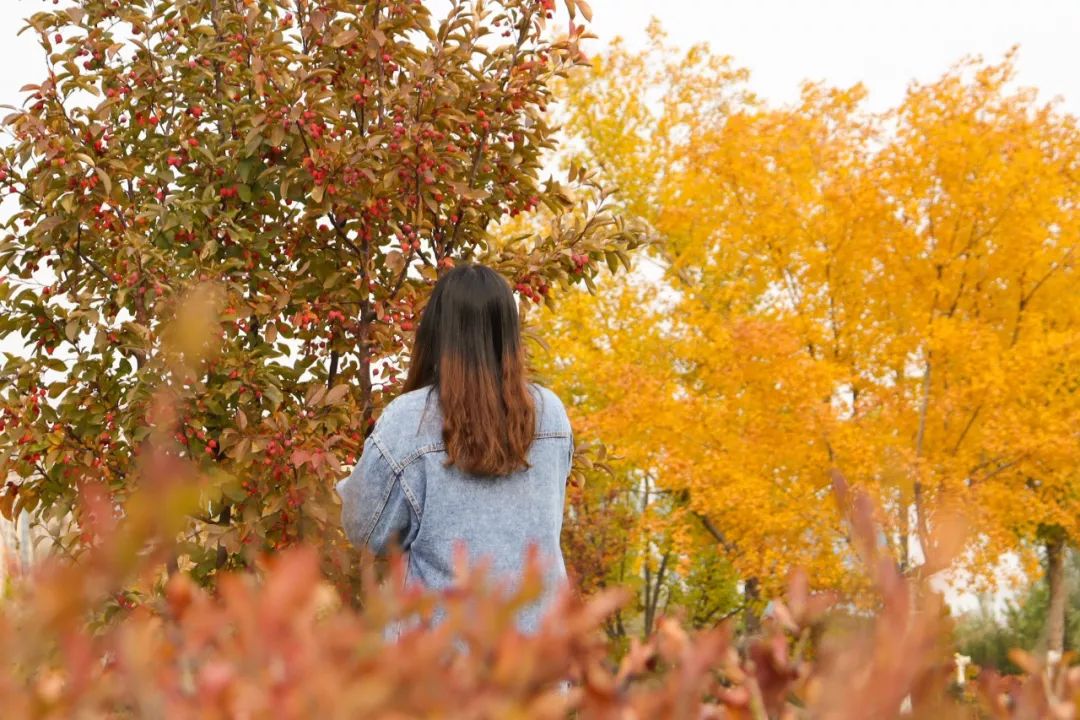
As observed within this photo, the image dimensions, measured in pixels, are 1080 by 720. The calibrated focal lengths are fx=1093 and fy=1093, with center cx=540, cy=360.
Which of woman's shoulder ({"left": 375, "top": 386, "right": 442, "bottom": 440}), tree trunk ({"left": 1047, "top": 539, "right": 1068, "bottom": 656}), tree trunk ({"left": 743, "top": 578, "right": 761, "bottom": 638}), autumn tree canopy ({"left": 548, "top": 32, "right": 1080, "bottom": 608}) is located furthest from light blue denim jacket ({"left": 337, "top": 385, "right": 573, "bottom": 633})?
tree trunk ({"left": 1047, "top": 539, "right": 1068, "bottom": 656})

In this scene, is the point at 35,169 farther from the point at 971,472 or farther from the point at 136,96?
the point at 971,472

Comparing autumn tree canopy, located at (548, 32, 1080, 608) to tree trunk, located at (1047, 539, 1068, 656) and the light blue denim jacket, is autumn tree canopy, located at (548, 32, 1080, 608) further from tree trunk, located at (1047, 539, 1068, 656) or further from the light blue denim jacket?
the light blue denim jacket

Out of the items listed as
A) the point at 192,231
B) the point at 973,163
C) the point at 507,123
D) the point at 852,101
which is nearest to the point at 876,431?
the point at 973,163

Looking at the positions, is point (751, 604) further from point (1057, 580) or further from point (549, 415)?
point (549, 415)

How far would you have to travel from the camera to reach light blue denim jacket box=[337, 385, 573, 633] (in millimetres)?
2484

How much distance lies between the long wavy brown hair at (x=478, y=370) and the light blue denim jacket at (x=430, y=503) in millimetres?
44

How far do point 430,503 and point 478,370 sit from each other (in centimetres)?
32

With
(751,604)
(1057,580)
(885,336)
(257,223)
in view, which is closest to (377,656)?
(257,223)

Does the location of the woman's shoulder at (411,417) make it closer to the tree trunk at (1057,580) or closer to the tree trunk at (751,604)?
the tree trunk at (751,604)

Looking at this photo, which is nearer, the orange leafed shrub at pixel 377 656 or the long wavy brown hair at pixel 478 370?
the orange leafed shrub at pixel 377 656

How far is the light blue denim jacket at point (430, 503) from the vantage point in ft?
8.15

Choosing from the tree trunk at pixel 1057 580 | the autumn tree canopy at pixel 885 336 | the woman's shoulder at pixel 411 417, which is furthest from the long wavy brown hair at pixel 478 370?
the tree trunk at pixel 1057 580

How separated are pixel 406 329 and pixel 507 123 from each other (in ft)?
2.86

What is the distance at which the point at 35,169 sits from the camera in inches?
158
